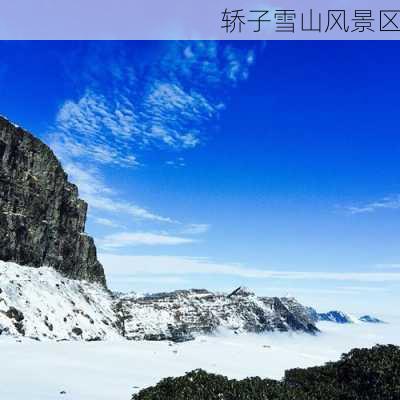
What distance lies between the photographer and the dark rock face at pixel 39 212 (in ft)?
224

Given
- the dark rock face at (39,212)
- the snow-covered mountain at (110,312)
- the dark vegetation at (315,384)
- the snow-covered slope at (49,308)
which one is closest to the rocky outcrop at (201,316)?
the snow-covered mountain at (110,312)

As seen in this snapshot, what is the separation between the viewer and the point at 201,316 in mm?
103375

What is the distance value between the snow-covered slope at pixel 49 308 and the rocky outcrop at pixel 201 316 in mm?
8631

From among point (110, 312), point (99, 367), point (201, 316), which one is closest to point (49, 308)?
point (110, 312)

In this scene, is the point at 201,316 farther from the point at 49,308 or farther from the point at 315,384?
the point at 315,384

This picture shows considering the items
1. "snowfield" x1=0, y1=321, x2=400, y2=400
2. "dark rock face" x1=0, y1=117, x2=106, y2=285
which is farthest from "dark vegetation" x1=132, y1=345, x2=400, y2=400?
"dark rock face" x1=0, y1=117, x2=106, y2=285

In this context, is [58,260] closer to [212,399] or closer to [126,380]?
[126,380]

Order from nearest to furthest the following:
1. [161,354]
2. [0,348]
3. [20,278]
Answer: [0,348], [161,354], [20,278]

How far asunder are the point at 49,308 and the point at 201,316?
5248 centimetres

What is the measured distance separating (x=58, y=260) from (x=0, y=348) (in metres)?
56.4

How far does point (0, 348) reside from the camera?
929 inches

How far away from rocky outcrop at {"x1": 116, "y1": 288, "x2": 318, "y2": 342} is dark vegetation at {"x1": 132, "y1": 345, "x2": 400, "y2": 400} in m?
62.5

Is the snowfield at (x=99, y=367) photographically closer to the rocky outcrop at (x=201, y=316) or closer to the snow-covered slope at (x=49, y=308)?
the snow-covered slope at (x=49, y=308)

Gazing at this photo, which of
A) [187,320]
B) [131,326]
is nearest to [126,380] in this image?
[131,326]
